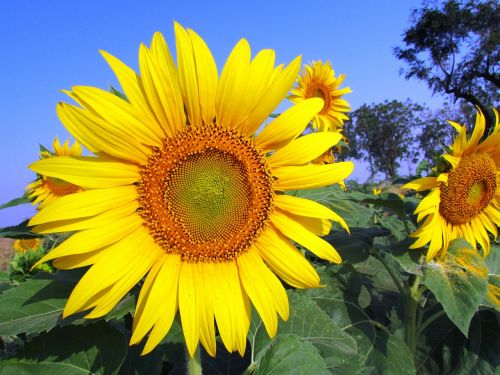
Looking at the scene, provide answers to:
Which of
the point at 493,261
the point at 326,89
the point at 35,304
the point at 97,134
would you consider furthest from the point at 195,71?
the point at 326,89

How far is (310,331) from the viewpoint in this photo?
5.49ft

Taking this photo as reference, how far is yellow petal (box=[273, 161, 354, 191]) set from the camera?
1.50 metres

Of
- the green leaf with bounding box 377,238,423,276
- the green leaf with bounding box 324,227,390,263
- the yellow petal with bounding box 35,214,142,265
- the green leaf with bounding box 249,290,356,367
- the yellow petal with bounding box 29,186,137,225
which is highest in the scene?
the yellow petal with bounding box 29,186,137,225

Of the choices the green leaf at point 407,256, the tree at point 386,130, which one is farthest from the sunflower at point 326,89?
the tree at point 386,130

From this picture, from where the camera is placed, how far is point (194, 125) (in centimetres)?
146

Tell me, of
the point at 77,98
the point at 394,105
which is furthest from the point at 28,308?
the point at 394,105

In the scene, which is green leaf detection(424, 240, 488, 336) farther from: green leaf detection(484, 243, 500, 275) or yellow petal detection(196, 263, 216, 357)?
yellow petal detection(196, 263, 216, 357)

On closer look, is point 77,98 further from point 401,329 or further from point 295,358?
point 401,329

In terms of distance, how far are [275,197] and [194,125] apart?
14.0 inches

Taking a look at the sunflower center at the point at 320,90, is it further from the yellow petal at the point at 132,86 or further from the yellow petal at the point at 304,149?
the yellow petal at the point at 132,86

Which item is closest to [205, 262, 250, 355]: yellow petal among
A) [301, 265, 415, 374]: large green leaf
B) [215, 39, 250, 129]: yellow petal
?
[215, 39, 250, 129]: yellow petal

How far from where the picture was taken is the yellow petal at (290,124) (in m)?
1.47

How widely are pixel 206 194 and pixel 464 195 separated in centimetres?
177

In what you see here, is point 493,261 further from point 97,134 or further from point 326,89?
point 326,89
